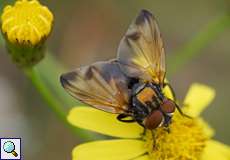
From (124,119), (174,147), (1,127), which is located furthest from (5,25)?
(1,127)

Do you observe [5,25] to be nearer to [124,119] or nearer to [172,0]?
[124,119]

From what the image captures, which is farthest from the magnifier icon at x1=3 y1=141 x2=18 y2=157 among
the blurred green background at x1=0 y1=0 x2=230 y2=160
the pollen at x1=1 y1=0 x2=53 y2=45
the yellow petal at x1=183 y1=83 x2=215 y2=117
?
the blurred green background at x1=0 y1=0 x2=230 y2=160

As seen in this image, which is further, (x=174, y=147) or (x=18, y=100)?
(x=18, y=100)

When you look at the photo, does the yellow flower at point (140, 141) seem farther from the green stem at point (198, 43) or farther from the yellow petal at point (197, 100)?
the green stem at point (198, 43)

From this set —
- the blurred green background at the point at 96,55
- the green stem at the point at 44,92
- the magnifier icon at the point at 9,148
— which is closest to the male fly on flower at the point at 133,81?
the green stem at the point at 44,92

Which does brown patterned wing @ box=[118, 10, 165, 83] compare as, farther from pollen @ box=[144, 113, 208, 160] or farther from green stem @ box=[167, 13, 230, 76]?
green stem @ box=[167, 13, 230, 76]

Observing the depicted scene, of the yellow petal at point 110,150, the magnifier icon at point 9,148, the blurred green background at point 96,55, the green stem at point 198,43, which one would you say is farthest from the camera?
the blurred green background at point 96,55
